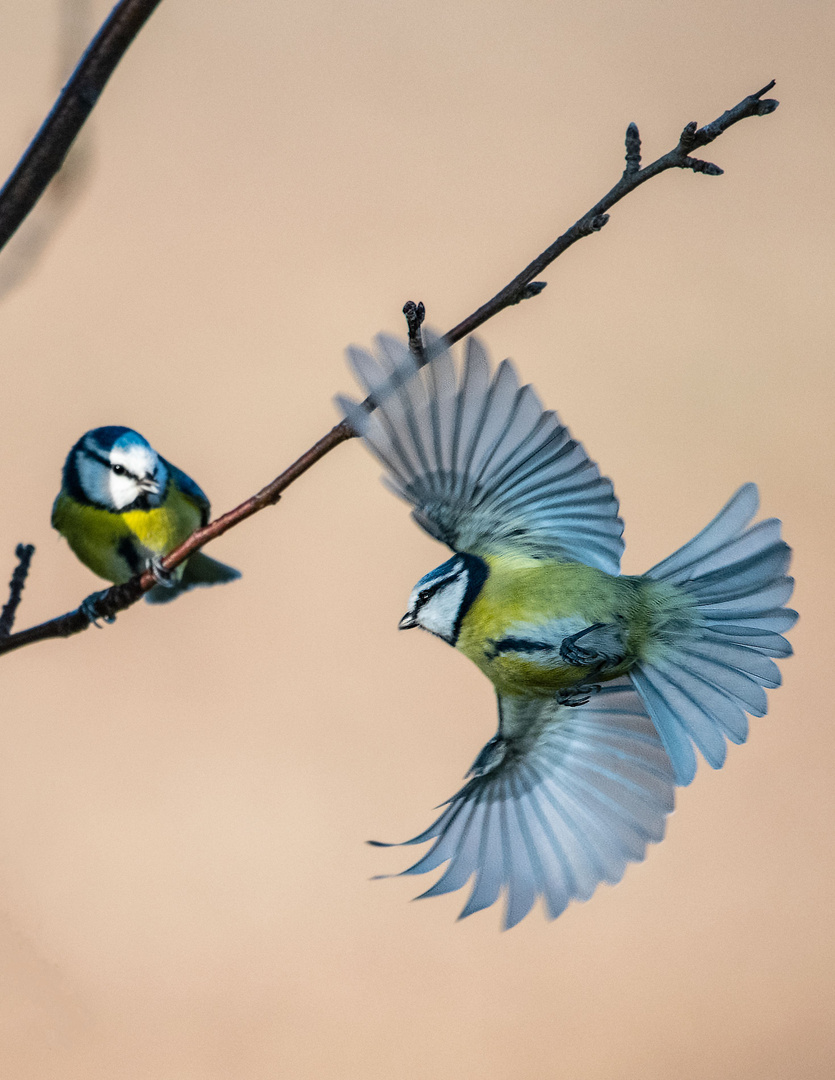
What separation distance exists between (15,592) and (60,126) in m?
0.50

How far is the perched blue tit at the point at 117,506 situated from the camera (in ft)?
4.68

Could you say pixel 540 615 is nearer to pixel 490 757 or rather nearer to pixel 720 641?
pixel 720 641

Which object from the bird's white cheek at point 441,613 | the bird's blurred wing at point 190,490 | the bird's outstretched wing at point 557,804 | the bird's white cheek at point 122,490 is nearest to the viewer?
the bird's white cheek at point 441,613

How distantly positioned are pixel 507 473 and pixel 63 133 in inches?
21.9

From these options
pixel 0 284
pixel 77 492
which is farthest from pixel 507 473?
pixel 77 492

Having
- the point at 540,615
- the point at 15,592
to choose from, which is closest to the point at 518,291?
the point at 540,615

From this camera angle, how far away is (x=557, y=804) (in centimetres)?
108

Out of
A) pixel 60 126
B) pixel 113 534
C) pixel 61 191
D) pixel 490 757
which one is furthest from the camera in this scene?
pixel 113 534

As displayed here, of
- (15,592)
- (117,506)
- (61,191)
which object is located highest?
(61,191)

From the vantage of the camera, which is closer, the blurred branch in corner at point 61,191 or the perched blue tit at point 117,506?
the blurred branch in corner at point 61,191

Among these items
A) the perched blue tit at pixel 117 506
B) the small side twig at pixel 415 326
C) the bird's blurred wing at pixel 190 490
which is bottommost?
the perched blue tit at pixel 117 506

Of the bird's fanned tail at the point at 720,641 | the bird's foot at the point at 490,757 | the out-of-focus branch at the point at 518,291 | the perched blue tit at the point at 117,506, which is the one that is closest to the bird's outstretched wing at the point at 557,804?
the bird's foot at the point at 490,757

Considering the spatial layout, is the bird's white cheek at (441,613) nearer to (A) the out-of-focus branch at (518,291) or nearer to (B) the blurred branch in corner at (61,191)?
(A) the out-of-focus branch at (518,291)

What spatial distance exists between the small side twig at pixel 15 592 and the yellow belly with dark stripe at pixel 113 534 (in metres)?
0.61
